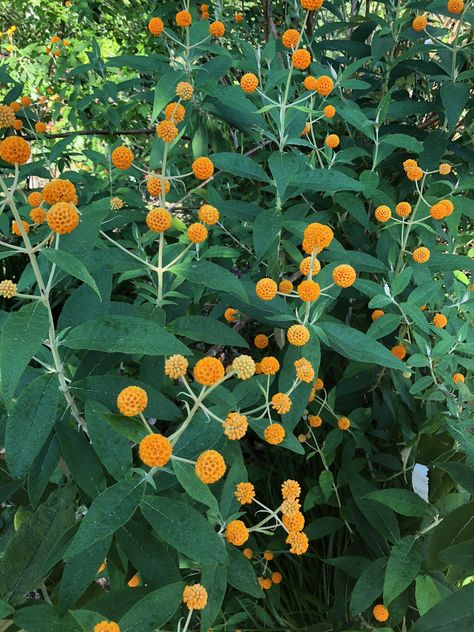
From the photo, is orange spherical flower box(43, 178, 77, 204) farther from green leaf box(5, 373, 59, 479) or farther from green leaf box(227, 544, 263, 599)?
green leaf box(227, 544, 263, 599)

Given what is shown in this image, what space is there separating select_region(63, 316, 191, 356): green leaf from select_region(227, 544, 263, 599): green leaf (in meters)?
0.49

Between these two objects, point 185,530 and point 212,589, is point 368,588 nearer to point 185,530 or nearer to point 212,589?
point 212,589

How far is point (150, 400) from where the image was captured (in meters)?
0.98

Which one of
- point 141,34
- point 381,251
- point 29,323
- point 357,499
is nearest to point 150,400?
point 29,323

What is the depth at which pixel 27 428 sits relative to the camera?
83cm

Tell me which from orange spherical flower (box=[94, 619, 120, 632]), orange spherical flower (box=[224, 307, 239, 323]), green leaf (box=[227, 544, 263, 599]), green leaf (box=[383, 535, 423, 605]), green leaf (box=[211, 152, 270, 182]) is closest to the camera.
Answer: orange spherical flower (box=[94, 619, 120, 632])

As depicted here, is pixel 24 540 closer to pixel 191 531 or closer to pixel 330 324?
pixel 191 531

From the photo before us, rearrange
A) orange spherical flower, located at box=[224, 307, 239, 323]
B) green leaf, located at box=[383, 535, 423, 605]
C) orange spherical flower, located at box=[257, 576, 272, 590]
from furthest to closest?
orange spherical flower, located at box=[257, 576, 272, 590] → orange spherical flower, located at box=[224, 307, 239, 323] → green leaf, located at box=[383, 535, 423, 605]

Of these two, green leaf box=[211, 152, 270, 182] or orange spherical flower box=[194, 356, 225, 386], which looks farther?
green leaf box=[211, 152, 270, 182]

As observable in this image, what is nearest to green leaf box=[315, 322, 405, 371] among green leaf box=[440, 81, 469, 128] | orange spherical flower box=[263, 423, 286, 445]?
orange spherical flower box=[263, 423, 286, 445]

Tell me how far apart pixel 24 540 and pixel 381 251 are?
3.73 feet

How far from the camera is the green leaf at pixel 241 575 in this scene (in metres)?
1.01

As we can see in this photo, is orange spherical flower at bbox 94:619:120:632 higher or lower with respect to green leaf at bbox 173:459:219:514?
lower

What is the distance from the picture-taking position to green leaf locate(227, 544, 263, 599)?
1.01 m
